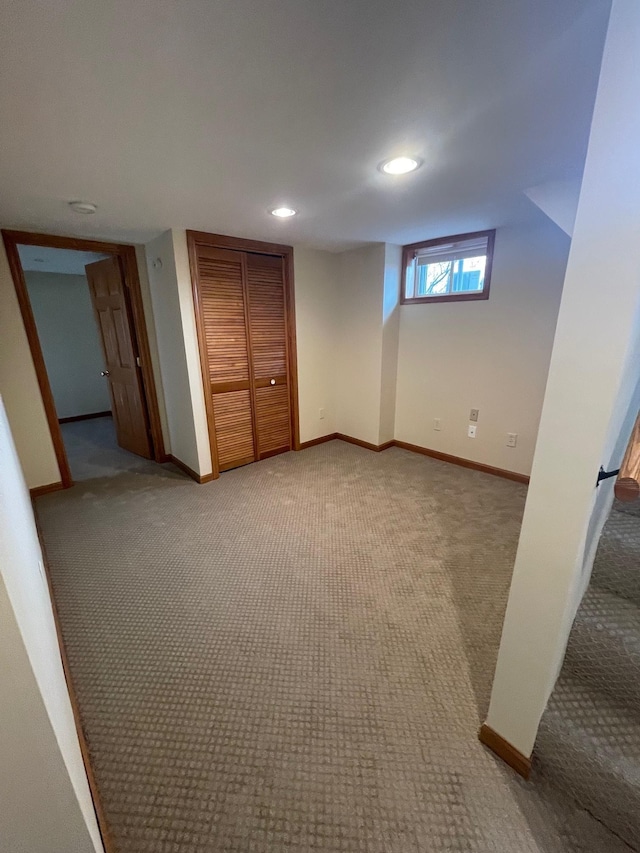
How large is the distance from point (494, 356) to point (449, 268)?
0.97m

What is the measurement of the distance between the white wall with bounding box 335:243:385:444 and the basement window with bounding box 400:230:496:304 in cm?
33

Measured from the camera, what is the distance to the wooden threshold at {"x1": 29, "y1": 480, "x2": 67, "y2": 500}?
2914 millimetres

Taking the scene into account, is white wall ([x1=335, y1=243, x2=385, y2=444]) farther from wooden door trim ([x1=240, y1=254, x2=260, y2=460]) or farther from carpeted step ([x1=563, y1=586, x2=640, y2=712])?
carpeted step ([x1=563, y1=586, x2=640, y2=712])

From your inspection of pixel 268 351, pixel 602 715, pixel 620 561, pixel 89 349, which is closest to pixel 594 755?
pixel 602 715

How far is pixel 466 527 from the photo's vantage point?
241 cm

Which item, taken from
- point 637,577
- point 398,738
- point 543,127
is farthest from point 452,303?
point 398,738

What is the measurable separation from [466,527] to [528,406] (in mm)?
1223

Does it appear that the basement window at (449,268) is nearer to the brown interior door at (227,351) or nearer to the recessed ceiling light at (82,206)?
the brown interior door at (227,351)

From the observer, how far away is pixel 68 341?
5.18m

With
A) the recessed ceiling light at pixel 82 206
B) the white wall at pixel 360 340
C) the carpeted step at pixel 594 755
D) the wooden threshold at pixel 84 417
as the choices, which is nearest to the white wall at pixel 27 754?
the carpeted step at pixel 594 755

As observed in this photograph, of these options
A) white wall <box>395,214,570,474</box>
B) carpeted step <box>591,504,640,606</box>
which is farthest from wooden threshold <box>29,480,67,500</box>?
carpeted step <box>591,504,640,606</box>

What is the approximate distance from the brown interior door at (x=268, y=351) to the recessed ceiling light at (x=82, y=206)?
4.09 ft

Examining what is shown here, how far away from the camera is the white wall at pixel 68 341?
16.1 ft

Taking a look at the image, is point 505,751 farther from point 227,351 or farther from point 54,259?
point 54,259
